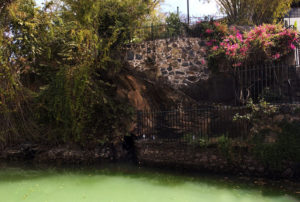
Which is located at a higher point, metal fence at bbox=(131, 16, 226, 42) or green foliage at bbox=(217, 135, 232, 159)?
metal fence at bbox=(131, 16, 226, 42)

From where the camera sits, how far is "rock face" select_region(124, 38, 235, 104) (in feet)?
32.8

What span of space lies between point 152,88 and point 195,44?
2606mm

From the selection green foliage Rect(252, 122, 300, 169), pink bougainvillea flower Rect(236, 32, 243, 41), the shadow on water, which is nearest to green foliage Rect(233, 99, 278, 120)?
green foliage Rect(252, 122, 300, 169)

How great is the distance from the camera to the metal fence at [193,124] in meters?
8.17

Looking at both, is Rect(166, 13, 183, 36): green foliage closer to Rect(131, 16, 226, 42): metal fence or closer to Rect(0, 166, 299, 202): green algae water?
Rect(131, 16, 226, 42): metal fence

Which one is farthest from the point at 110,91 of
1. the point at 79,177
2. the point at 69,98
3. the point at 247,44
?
the point at 247,44

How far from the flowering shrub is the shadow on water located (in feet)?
13.9

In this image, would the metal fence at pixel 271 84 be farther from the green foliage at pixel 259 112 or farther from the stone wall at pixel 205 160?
the stone wall at pixel 205 160

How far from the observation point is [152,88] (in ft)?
33.0

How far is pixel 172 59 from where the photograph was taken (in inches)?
401

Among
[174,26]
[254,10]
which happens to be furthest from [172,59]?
[254,10]

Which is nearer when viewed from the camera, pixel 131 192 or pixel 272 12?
pixel 131 192

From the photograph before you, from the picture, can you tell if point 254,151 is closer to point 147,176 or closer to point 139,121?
point 147,176

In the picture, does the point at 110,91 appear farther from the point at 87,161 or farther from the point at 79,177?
the point at 79,177
